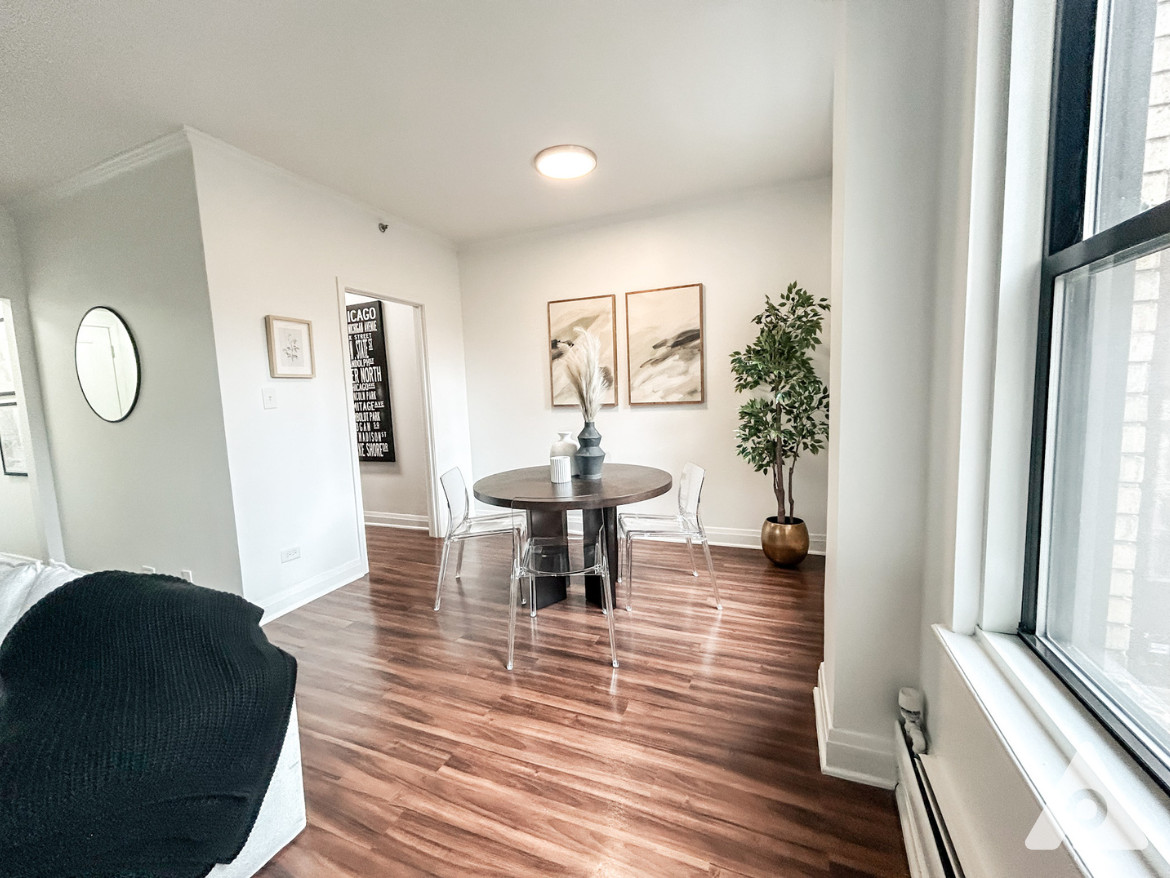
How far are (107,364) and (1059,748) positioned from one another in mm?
4366

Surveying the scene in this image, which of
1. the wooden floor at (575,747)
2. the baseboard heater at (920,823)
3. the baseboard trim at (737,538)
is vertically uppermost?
the baseboard heater at (920,823)

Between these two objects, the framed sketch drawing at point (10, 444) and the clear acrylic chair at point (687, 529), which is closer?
the clear acrylic chair at point (687, 529)

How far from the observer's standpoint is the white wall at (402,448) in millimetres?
4453

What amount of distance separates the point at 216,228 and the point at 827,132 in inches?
131

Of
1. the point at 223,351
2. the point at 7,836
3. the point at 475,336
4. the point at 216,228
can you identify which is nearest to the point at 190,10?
the point at 216,228

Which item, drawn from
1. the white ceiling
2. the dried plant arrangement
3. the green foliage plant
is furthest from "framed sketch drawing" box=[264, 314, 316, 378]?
the green foliage plant

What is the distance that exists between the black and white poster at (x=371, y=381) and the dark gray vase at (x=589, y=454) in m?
2.65

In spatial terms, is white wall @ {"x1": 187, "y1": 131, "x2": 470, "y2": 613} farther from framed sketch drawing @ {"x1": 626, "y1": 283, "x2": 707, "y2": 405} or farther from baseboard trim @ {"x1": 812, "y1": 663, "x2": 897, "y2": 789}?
baseboard trim @ {"x1": 812, "y1": 663, "x2": 897, "y2": 789}

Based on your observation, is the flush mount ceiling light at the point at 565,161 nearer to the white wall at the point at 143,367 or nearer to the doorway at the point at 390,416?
the white wall at the point at 143,367

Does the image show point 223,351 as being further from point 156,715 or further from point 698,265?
point 698,265

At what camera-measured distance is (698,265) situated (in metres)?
3.59

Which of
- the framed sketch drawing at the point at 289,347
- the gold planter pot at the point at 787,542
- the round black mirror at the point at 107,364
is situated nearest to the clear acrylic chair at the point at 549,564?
the gold planter pot at the point at 787,542

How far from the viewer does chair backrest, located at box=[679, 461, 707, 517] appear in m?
2.69

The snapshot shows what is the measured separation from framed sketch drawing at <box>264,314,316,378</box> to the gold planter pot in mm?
3165
